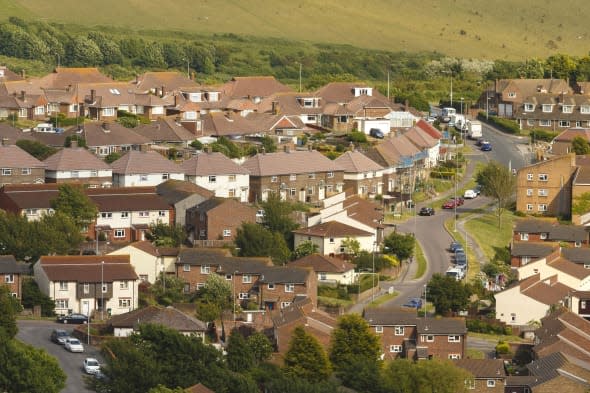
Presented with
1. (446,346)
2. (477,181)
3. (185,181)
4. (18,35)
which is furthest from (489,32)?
(446,346)

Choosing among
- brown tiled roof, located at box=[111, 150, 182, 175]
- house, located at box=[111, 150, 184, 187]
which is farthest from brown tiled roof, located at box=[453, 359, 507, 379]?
brown tiled roof, located at box=[111, 150, 182, 175]

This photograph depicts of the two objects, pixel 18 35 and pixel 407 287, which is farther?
pixel 18 35

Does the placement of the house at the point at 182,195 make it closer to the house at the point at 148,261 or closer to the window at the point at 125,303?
the house at the point at 148,261

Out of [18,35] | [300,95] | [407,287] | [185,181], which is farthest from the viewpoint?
[18,35]

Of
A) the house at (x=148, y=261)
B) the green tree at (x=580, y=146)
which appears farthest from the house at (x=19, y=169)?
the green tree at (x=580, y=146)

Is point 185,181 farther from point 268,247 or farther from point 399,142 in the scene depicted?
point 399,142

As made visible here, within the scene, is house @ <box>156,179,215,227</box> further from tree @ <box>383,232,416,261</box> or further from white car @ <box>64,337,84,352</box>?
white car @ <box>64,337,84,352</box>
